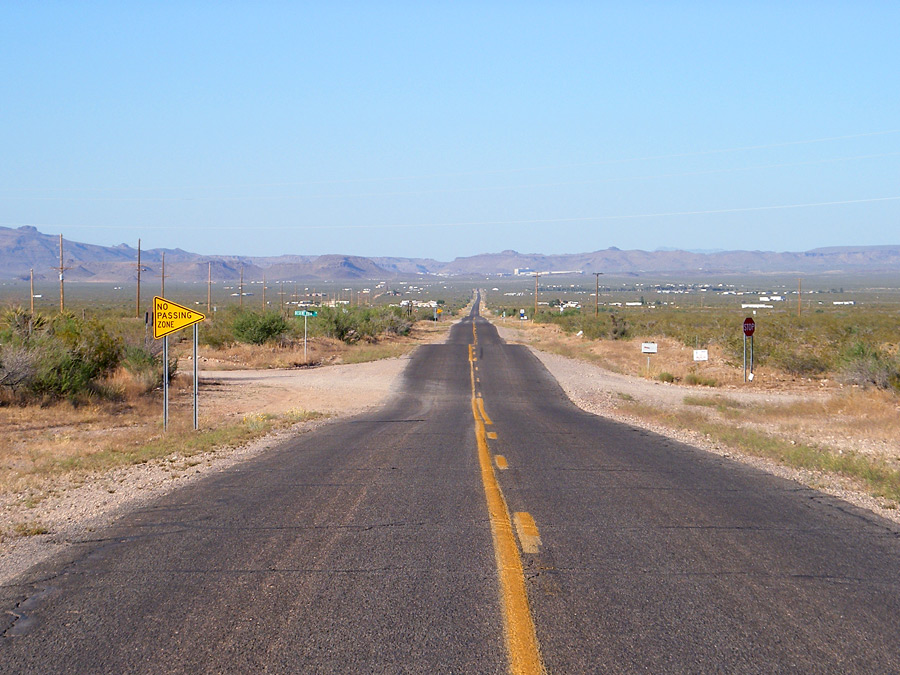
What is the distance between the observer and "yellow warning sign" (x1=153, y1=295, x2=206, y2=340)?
49.1 ft

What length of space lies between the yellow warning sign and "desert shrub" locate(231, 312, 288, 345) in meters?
30.2

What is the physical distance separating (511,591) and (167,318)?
11150 mm

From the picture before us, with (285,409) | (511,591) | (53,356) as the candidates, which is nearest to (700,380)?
(285,409)

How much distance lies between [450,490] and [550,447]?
4.49 m

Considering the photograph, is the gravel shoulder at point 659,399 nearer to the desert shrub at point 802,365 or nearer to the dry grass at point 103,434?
the desert shrub at point 802,365

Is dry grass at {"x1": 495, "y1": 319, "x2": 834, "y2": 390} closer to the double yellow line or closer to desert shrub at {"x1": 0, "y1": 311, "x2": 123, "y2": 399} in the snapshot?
desert shrub at {"x1": 0, "y1": 311, "x2": 123, "y2": 399}

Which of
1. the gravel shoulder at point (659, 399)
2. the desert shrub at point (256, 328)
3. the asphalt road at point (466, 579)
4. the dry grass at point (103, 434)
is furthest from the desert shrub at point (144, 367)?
the desert shrub at point (256, 328)

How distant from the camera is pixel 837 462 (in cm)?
1191

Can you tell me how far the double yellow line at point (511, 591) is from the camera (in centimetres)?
466

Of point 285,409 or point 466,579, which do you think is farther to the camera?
point 285,409

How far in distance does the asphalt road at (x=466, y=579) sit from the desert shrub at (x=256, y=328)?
3499 centimetres

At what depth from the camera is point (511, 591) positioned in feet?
19.0

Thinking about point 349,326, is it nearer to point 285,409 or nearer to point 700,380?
point 700,380

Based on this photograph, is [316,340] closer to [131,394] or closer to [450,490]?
[131,394]
